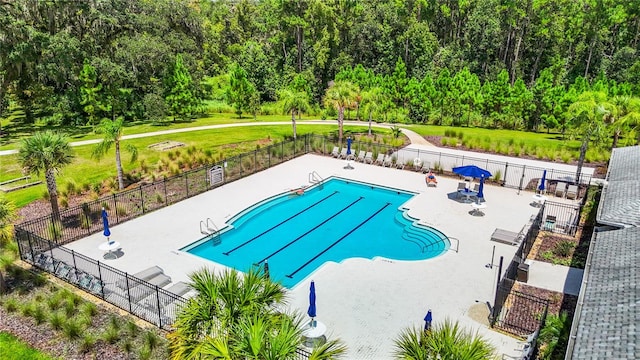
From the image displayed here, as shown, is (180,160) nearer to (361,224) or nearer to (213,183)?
(213,183)

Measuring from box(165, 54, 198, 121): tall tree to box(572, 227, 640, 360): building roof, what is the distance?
121ft

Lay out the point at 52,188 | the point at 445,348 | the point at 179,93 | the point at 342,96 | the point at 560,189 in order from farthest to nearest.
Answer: the point at 179,93
the point at 342,96
the point at 560,189
the point at 52,188
the point at 445,348

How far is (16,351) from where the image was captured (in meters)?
11.3

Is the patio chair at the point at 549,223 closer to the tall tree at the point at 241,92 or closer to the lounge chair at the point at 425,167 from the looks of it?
the lounge chair at the point at 425,167

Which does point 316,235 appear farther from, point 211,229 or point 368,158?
point 368,158

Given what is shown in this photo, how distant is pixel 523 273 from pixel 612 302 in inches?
243

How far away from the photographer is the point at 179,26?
5344 cm

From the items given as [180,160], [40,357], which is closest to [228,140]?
[180,160]

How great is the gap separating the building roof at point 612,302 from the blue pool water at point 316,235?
23.1 ft

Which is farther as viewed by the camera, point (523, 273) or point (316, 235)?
point (316, 235)

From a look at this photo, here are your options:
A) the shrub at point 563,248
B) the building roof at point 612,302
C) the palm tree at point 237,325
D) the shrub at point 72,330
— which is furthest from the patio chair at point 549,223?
the shrub at point 72,330

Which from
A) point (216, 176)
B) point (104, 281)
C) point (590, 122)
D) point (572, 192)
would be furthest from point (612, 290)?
point (216, 176)

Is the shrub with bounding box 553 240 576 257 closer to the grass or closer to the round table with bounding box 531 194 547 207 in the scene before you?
the round table with bounding box 531 194 547 207

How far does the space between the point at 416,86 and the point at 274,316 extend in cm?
4118
